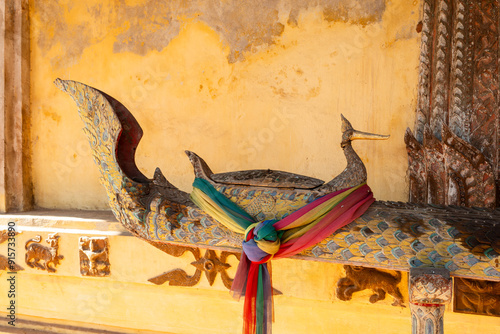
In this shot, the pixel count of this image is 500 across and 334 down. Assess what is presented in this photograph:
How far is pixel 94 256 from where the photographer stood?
2.65 meters

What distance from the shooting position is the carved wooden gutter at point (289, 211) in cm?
146

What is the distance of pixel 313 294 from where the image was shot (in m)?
2.25

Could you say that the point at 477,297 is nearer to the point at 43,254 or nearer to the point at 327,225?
the point at 327,225

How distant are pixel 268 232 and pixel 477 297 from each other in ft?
3.77

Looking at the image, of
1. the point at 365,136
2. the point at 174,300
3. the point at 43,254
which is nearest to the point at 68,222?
the point at 43,254

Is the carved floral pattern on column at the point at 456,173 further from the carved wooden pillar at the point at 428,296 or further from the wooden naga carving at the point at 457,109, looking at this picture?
the carved wooden pillar at the point at 428,296

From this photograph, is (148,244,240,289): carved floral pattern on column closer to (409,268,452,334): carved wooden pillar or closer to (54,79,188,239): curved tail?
(54,79,188,239): curved tail

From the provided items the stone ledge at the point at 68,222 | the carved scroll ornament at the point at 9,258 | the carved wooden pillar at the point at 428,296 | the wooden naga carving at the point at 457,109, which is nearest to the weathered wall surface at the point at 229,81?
the wooden naga carving at the point at 457,109

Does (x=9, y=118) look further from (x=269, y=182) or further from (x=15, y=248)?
(x=269, y=182)

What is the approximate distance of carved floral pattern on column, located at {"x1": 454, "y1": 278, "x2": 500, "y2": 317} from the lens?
187cm

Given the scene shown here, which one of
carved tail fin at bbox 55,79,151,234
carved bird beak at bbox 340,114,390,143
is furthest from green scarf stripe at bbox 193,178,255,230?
carved bird beak at bbox 340,114,390,143

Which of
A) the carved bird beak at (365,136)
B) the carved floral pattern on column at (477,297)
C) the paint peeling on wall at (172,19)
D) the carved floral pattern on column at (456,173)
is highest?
the paint peeling on wall at (172,19)

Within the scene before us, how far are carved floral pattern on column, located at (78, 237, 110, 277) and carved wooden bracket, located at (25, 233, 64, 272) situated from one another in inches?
7.8

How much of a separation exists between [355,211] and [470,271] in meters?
0.46
